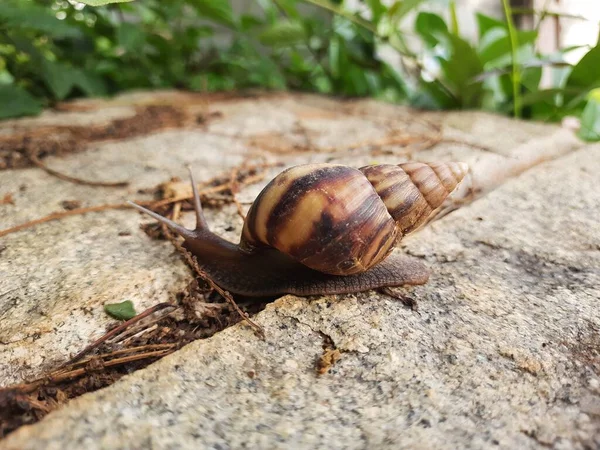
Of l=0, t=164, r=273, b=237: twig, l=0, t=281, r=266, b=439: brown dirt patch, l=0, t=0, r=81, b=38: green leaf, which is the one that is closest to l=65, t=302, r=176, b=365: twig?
l=0, t=281, r=266, b=439: brown dirt patch

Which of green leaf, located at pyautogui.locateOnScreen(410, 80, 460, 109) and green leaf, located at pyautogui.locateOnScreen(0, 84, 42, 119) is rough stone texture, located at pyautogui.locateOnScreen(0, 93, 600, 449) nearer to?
green leaf, located at pyautogui.locateOnScreen(0, 84, 42, 119)

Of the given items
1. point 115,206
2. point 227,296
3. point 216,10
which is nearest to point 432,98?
point 216,10

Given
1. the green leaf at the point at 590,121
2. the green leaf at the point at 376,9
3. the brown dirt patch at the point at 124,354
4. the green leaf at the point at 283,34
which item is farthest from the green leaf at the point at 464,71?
the brown dirt patch at the point at 124,354

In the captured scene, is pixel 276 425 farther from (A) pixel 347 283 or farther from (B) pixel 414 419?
(A) pixel 347 283

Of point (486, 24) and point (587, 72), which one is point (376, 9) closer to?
point (486, 24)

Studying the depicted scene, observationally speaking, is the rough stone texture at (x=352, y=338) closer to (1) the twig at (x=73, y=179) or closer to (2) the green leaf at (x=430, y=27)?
(1) the twig at (x=73, y=179)

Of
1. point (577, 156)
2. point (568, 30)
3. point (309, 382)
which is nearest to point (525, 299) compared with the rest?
point (309, 382)
